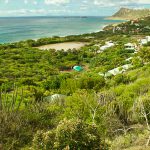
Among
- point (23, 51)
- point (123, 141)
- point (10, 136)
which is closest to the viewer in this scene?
point (123, 141)

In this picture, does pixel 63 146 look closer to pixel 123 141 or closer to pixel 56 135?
pixel 56 135

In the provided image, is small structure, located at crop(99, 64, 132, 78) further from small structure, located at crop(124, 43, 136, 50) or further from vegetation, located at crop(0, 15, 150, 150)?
small structure, located at crop(124, 43, 136, 50)

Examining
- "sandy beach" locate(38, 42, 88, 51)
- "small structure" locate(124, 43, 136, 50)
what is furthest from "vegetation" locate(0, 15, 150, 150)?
"sandy beach" locate(38, 42, 88, 51)

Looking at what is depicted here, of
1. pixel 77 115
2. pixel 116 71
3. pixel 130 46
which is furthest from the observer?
pixel 130 46

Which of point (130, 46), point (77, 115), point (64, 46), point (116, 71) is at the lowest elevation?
point (64, 46)

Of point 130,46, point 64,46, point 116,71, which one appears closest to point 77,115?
point 116,71

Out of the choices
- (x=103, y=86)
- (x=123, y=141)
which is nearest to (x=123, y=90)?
(x=103, y=86)

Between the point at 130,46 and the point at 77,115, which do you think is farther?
the point at 130,46

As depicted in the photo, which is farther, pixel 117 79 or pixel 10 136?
pixel 117 79

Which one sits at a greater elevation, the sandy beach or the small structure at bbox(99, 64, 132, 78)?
the small structure at bbox(99, 64, 132, 78)

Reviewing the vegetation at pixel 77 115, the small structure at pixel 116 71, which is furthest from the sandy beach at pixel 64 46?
the small structure at pixel 116 71

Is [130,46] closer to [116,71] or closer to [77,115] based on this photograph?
[116,71]
